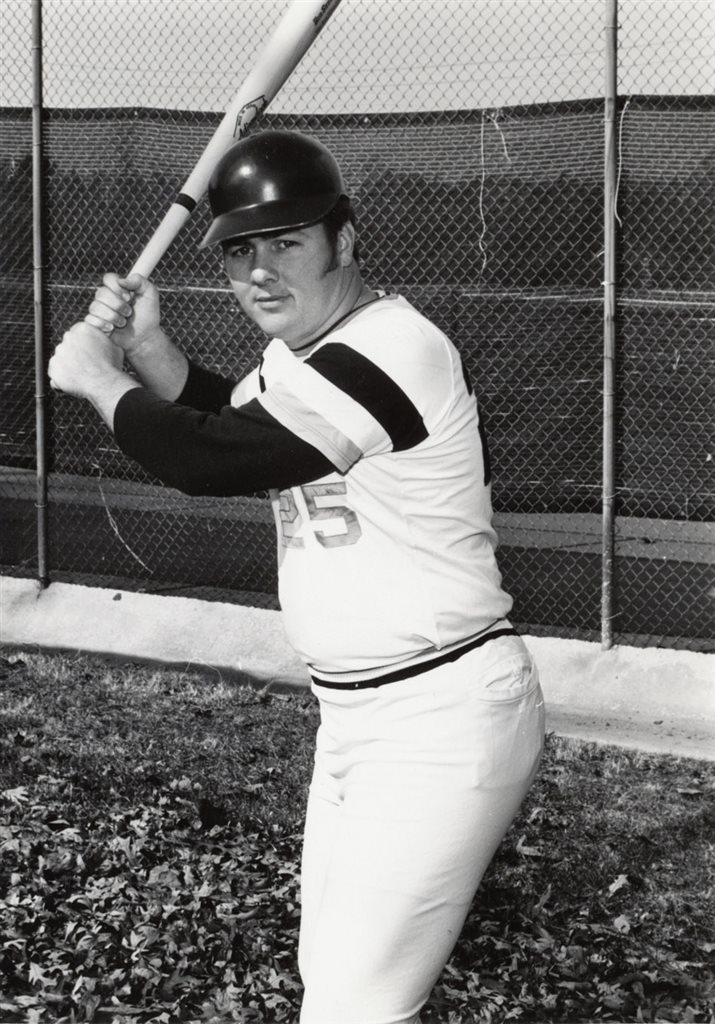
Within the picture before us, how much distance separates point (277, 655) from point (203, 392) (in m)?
4.18

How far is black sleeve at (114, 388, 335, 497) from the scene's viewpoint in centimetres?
236

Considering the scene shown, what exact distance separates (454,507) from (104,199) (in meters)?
6.04

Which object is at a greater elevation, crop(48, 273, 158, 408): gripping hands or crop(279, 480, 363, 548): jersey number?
crop(48, 273, 158, 408): gripping hands

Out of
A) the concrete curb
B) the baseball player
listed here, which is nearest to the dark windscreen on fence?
the concrete curb

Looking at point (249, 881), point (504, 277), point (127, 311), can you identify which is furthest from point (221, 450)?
point (504, 277)

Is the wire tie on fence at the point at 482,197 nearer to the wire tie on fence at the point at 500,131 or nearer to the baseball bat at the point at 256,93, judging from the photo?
the wire tie on fence at the point at 500,131

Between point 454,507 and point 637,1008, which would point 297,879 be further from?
point 454,507

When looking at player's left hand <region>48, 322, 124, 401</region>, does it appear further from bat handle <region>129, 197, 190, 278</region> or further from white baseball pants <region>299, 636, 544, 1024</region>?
white baseball pants <region>299, 636, 544, 1024</region>

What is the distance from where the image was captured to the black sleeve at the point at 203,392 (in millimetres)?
3164

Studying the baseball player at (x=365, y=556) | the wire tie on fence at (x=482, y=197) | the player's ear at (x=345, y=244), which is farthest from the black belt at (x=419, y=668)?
the wire tie on fence at (x=482, y=197)

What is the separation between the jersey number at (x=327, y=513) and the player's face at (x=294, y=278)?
0.32 metres

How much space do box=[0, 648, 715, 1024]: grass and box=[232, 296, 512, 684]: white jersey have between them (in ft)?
5.29

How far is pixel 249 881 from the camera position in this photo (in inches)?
175

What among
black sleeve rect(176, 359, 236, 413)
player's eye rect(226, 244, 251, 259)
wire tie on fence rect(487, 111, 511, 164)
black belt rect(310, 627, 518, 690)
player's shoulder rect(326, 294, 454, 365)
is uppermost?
player's eye rect(226, 244, 251, 259)
